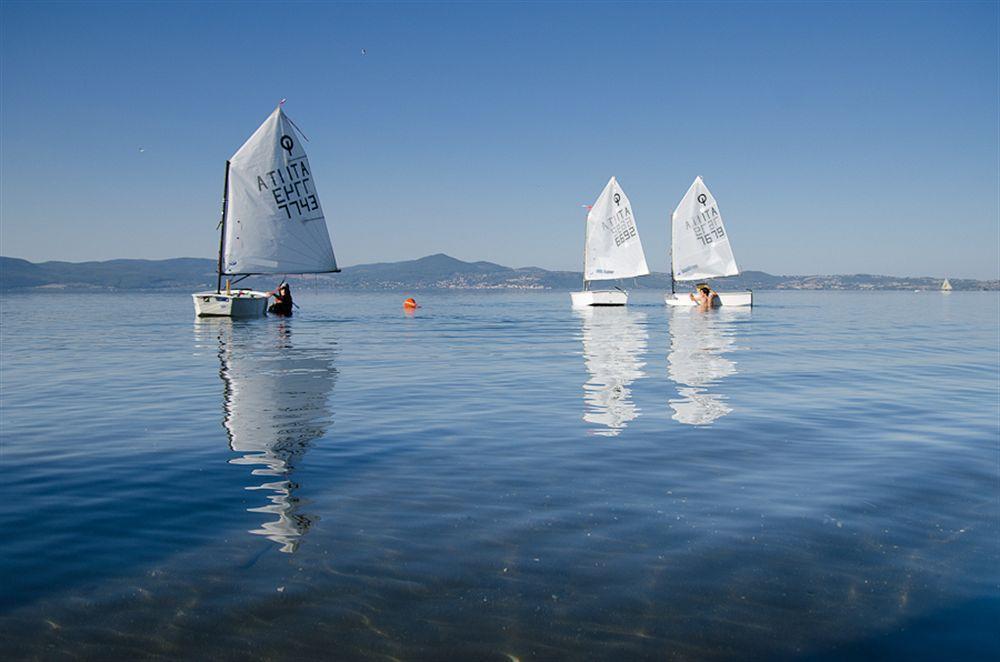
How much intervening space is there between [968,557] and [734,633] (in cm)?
308

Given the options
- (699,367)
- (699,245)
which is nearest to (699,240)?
(699,245)

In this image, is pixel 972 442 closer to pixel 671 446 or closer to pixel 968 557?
pixel 671 446

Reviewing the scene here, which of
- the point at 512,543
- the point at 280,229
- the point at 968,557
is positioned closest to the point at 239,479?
the point at 512,543

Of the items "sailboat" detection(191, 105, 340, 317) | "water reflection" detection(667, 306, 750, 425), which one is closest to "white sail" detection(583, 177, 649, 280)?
"water reflection" detection(667, 306, 750, 425)

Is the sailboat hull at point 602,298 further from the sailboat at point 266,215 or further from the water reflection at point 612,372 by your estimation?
the sailboat at point 266,215

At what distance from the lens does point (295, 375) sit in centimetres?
2259

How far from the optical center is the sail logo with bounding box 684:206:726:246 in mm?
79188

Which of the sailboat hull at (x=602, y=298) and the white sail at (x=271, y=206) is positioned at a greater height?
the white sail at (x=271, y=206)

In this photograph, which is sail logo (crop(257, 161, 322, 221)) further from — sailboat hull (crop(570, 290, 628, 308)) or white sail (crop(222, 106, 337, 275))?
sailboat hull (crop(570, 290, 628, 308))

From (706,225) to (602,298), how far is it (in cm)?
1372

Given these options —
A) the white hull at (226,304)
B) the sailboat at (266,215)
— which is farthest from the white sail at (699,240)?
the white hull at (226,304)

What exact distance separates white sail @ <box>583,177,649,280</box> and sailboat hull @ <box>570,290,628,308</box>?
1.79m

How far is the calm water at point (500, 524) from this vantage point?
17.7ft

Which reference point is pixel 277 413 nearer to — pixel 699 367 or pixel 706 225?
pixel 699 367
